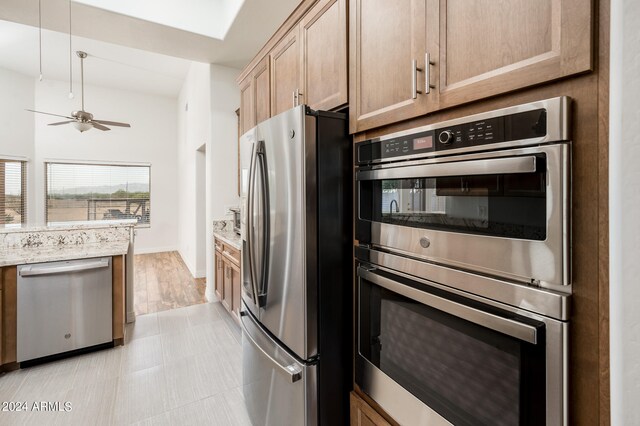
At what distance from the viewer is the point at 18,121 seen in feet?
17.6

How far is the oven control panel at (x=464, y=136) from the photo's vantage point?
0.71m

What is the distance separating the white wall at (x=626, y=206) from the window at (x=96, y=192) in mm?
7845

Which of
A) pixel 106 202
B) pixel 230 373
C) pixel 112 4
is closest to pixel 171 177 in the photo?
pixel 106 202

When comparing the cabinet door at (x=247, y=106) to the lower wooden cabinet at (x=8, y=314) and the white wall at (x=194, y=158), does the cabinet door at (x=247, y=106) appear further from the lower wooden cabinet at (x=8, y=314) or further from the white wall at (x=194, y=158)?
the lower wooden cabinet at (x=8, y=314)

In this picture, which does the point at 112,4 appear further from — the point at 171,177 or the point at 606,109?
the point at 171,177

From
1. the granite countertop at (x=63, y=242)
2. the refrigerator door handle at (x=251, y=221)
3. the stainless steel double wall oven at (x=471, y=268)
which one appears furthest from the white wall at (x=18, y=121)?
the stainless steel double wall oven at (x=471, y=268)

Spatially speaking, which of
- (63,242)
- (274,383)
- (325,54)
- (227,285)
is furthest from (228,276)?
(325,54)

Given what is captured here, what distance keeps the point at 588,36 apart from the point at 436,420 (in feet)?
3.53

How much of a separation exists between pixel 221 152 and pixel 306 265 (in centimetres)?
308

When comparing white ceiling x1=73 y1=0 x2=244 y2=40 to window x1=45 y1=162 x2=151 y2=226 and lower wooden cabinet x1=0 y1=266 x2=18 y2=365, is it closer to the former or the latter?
lower wooden cabinet x1=0 y1=266 x2=18 y2=365

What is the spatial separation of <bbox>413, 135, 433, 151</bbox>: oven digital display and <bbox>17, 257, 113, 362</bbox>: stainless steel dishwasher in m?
2.80

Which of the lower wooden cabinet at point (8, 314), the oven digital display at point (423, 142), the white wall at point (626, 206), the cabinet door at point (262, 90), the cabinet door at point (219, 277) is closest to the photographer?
the white wall at point (626, 206)

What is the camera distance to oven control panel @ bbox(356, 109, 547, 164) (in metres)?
0.71

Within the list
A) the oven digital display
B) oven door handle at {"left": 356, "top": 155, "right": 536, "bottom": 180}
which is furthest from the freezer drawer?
the oven digital display
